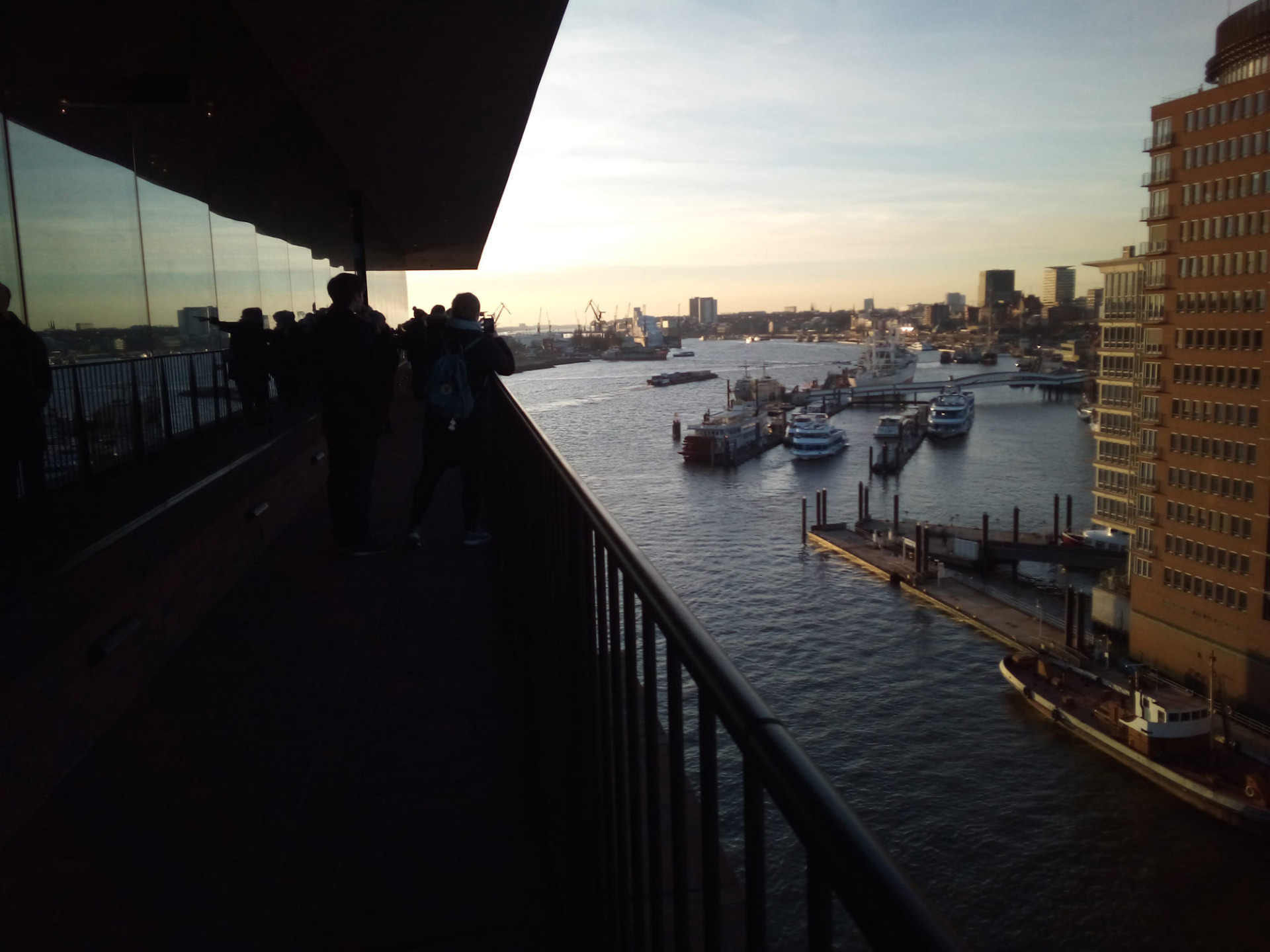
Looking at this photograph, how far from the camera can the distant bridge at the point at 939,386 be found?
244ft

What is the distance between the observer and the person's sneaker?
15.2 feet

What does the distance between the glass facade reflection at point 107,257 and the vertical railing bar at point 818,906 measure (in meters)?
2.59

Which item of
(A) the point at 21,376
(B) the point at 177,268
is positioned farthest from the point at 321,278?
(A) the point at 21,376

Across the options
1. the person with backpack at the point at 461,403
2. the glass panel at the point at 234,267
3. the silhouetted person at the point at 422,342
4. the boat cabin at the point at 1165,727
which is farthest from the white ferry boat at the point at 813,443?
the person with backpack at the point at 461,403

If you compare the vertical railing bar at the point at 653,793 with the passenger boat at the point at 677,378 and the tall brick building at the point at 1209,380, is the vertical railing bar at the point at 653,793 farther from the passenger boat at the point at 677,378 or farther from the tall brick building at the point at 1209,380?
the passenger boat at the point at 677,378

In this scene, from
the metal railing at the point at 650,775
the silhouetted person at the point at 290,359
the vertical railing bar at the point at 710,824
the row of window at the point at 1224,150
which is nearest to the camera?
the metal railing at the point at 650,775

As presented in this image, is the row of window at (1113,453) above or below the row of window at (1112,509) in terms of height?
above

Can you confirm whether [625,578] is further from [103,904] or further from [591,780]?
[103,904]

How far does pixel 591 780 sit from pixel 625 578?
508mm

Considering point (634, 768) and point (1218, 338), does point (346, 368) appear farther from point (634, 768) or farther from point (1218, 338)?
point (1218, 338)

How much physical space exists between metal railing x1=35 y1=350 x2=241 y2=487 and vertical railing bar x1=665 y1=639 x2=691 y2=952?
245 centimetres

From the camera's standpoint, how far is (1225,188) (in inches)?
1027

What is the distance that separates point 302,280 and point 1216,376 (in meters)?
26.0

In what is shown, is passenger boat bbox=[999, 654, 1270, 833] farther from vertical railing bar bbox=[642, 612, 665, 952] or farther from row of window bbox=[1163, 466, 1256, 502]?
vertical railing bar bbox=[642, 612, 665, 952]
